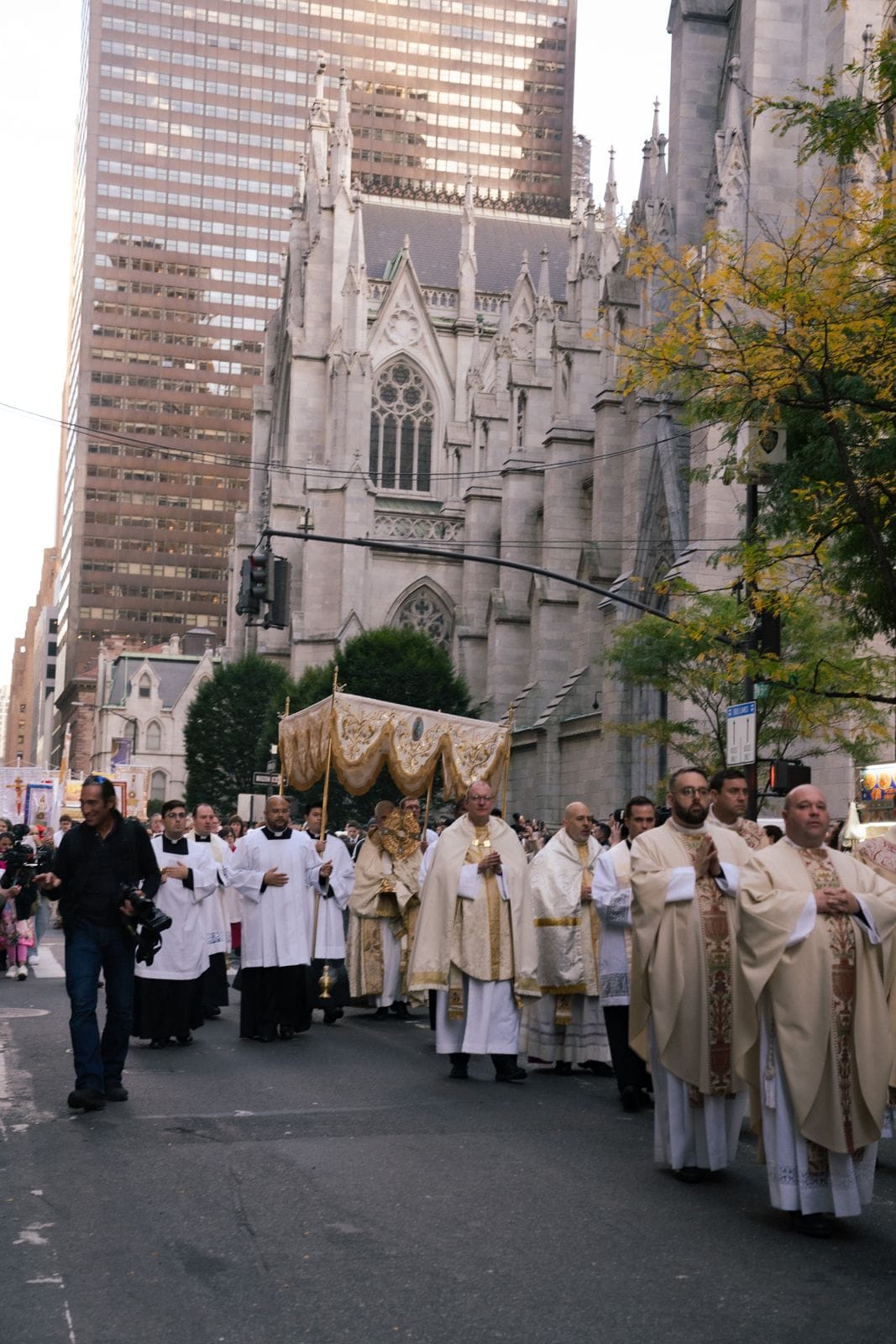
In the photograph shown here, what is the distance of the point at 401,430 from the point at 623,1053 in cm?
5017

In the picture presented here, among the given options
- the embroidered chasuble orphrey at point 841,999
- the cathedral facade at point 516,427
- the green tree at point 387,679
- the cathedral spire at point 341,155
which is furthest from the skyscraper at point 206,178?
the embroidered chasuble orphrey at point 841,999

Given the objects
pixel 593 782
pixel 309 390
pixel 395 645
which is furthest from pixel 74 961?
pixel 309 390

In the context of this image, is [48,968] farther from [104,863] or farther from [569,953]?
[104,863]

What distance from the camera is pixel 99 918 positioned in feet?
30.3

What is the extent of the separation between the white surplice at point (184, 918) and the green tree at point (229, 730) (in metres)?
41.5

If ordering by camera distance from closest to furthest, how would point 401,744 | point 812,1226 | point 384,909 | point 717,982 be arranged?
1. point 812,1226
2. point 717,982
3. point 384,909
4. point 401,744

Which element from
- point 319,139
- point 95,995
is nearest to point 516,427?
point 319,139

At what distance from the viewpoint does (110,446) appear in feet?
407

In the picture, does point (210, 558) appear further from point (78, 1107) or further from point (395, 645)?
point (78, 1107)

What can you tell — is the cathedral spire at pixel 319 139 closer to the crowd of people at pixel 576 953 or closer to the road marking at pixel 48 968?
the road marking at pixel 48 968

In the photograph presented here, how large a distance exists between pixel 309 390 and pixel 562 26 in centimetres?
7551

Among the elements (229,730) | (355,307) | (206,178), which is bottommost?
(229,730)

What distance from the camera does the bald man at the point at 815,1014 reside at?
6391 mm

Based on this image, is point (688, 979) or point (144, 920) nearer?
point (688, 979)
